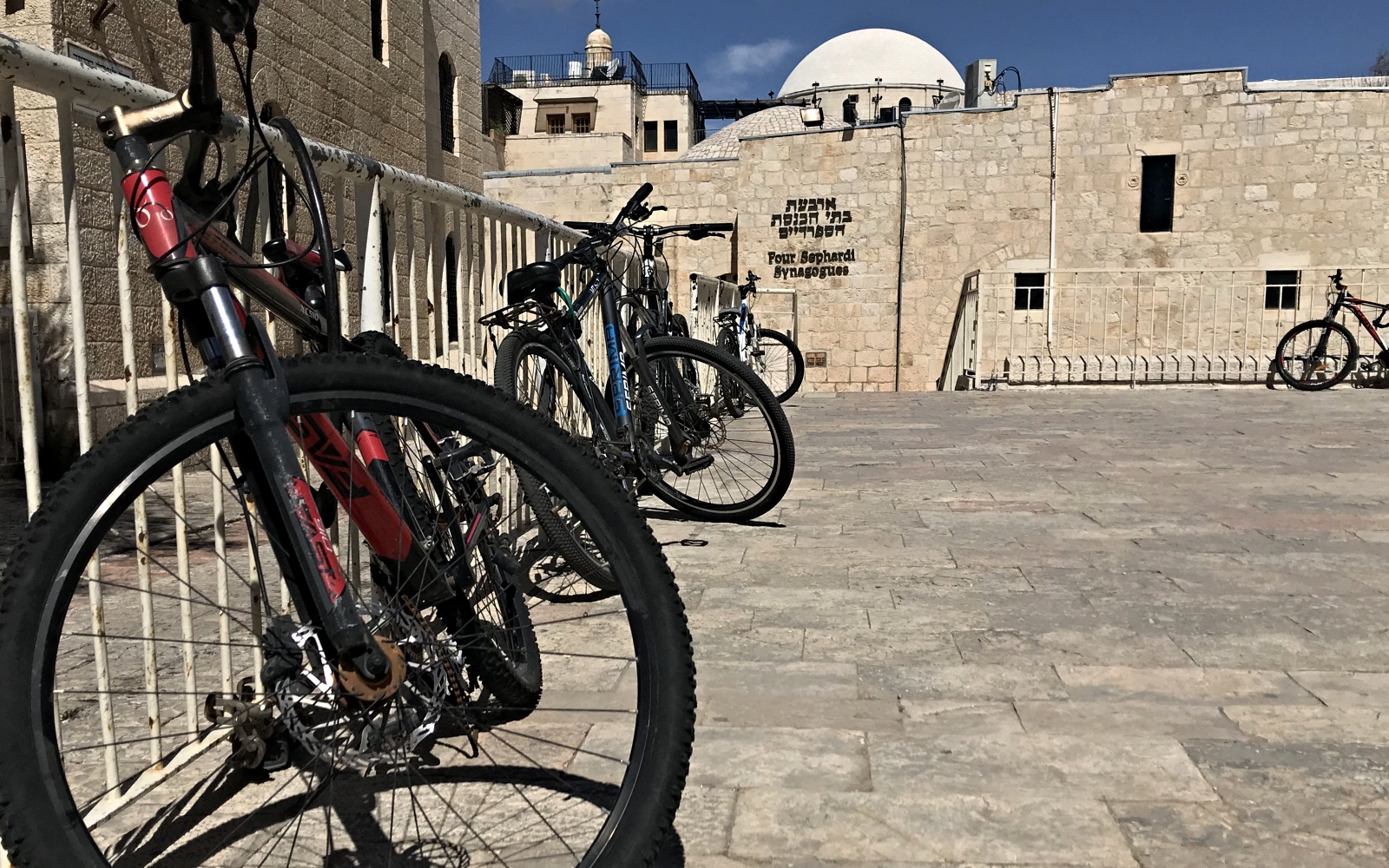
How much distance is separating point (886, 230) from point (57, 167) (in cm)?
2005

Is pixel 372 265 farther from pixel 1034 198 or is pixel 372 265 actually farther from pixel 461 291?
pixel 1034 198

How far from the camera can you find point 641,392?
441cm

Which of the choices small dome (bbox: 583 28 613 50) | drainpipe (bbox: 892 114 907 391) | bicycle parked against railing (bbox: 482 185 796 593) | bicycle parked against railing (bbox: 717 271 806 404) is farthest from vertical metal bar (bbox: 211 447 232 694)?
small dome (bbox: 583 28 613 50)

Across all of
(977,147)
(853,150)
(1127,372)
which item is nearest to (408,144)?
(853,150)

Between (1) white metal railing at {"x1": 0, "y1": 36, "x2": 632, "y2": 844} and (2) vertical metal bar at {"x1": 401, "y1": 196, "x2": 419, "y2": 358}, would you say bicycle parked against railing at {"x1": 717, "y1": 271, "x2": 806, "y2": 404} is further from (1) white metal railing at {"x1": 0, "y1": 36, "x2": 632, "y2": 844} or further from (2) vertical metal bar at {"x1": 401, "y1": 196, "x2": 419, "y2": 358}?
(2) vertical metal bar at {"x1": 401, "y1": 196, "x2": 419, "y2": 358}

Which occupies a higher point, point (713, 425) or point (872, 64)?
point (872, 64)

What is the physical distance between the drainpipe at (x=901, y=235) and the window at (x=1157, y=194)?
179 inches

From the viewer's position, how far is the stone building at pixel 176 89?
320 cm

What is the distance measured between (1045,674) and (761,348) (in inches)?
380

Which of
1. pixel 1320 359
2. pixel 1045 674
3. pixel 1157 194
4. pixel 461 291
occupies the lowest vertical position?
pixel 1045 674

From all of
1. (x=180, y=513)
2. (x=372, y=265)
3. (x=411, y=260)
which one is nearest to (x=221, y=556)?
(x=180, y=513)

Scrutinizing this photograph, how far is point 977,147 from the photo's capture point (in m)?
20.8

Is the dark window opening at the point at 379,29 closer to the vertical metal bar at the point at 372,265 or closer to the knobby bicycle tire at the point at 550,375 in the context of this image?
the knobby bicycle tire at the point at 550,375

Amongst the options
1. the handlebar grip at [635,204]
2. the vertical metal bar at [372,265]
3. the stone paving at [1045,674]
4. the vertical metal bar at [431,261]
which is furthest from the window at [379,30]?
the vertical metal bar at [372,265]
